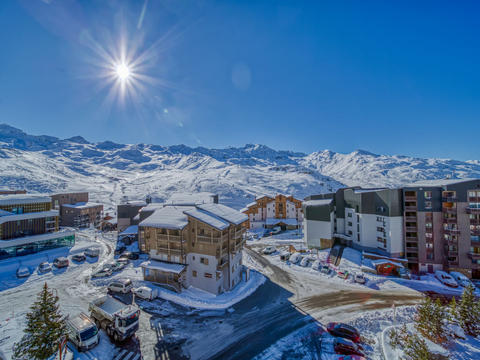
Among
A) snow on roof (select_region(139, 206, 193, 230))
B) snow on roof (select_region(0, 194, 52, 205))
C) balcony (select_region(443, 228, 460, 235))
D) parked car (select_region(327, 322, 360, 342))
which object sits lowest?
parked car (select_region(327, 322, 360, 342))

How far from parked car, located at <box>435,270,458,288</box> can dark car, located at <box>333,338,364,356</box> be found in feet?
89.9

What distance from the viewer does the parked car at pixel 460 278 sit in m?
33.5

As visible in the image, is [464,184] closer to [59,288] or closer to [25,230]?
[59,288]

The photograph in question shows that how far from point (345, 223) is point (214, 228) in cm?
3875

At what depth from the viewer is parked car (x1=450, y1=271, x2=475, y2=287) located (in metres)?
33.5

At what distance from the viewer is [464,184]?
1463 inches

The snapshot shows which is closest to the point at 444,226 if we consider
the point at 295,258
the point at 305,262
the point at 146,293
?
the point at 305,262

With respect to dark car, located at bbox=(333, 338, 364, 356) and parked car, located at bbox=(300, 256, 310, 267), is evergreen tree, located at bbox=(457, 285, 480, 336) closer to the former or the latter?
dark car, located at bbox=(333, 338, 364, 356)

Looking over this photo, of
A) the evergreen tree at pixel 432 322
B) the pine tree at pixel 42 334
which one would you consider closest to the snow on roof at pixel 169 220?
the pine tree at pixel 42 334

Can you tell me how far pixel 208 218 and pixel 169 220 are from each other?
239 inches

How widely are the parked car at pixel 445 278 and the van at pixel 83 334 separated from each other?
1939 inches

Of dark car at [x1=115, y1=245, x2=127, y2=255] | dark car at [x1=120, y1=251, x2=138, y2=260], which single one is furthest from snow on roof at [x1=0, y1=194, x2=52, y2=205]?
dark car at [x1=120, y1=251, x2=138, y2=260]

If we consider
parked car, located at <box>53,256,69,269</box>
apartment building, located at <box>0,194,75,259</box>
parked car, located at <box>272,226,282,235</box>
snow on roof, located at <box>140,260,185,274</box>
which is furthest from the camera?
parked car, located at <box>272,226,282,235</box>

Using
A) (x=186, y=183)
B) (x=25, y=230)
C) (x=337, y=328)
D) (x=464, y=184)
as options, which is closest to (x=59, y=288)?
(x=25, y=230)
